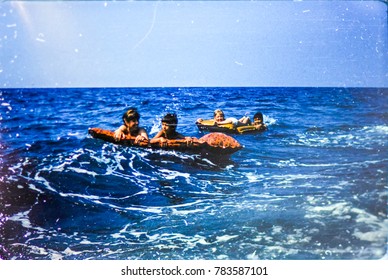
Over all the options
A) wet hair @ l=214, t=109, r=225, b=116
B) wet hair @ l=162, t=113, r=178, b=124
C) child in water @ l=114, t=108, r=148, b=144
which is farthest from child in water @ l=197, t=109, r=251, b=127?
child in water @ l=114, t=108, r=148, b=144

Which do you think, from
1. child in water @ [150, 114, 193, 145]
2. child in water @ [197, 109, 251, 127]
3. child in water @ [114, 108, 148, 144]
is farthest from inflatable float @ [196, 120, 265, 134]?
child in water @ [114, 108, 148, 144]

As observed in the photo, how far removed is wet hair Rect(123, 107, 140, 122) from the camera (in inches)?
Answer: 108

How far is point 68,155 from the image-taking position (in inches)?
111

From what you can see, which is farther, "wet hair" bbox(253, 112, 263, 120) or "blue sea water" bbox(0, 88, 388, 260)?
"wet hair" bbox(253, 112, 263, 120)

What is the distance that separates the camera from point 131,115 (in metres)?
2.77

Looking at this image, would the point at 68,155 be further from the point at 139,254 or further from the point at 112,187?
the point at 139,254

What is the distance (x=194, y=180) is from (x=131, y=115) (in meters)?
0.61

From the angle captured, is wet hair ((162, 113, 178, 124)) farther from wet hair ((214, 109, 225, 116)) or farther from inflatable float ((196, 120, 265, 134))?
wet hair ((214, 109, 225, 116))

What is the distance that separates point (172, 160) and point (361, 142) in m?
1.26

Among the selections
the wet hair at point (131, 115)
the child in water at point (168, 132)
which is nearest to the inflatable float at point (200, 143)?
the child in water at point (168, 132)

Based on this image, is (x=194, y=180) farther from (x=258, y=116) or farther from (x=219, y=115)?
→ (x=258, y=116)

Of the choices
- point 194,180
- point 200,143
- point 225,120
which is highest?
point 225,120

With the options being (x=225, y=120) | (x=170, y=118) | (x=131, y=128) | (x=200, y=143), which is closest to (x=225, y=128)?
(x=225, y=120)

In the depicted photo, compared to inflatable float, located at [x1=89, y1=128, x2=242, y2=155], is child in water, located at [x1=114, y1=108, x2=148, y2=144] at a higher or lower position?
higher
